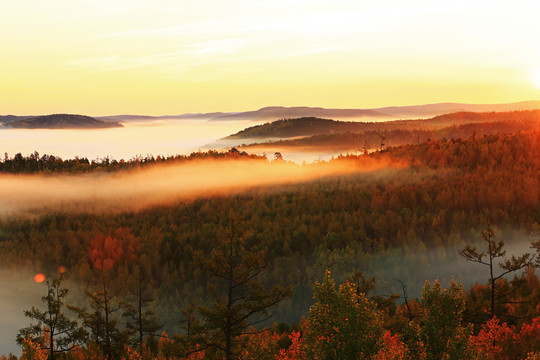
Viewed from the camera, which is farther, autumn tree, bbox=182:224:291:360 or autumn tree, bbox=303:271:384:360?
autumn tree, bbox=303:271:384:360

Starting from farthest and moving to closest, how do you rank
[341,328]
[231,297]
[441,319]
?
[441,319] < [341,328] < [231,297]

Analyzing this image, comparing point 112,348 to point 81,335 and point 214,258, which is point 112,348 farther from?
point 214,258

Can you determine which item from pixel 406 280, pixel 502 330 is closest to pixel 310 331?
pixel 502 330

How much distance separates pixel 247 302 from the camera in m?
43.7

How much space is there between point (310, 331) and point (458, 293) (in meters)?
14.4

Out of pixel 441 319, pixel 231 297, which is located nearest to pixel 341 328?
pixel 441 319

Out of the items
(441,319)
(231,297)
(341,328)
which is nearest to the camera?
(231,297)

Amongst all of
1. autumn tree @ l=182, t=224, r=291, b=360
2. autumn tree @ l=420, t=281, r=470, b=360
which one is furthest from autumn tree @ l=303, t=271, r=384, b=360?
autumn tree @ l=182, t=224, r=291, b=360

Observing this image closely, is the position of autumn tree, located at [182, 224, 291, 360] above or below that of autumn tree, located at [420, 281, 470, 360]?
above

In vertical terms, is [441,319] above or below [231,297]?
below

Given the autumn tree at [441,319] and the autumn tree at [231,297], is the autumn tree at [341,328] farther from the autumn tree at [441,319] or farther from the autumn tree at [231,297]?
the autumn tree at [231,297]

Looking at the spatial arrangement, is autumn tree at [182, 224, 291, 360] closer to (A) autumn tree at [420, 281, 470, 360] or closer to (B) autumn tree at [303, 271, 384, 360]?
(B) autumn tree at [303, 271, 384, 360]

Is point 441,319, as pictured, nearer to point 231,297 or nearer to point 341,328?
point 341,328

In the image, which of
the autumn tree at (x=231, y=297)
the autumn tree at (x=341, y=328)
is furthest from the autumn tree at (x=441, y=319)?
the autumn tree at (x=231, y=297)
